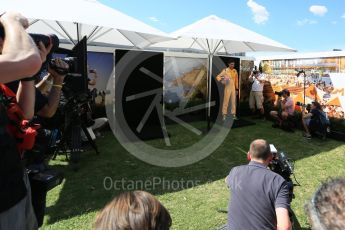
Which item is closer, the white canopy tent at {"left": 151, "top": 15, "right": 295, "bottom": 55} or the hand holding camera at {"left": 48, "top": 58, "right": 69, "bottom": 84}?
the hand holding camera at {"left": 48, "top": 58, "right": 69, "bottom": 84}

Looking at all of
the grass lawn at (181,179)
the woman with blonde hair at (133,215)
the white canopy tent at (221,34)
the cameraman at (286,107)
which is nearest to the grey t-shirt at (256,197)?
the grass lawn at (181,179)

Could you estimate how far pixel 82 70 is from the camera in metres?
5.76

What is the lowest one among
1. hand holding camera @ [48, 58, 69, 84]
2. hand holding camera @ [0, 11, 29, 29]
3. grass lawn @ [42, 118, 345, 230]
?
grass lawn @ [42, 118, 345, 230]

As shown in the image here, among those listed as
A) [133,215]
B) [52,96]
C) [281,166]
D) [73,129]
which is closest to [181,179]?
[73,129]

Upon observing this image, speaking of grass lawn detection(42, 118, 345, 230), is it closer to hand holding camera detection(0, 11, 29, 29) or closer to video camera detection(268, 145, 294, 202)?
video camera detection(268, 145, 294, 202)

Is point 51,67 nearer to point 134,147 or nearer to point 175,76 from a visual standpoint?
point 134,147

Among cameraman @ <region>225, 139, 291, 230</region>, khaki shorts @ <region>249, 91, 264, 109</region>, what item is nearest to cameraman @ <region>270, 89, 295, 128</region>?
khaki shorts @ <region>249, 91, 264, 109</region>

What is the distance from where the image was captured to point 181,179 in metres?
5.57

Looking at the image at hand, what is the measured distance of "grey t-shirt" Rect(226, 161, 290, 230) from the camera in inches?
108

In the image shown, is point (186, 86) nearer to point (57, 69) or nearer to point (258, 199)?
point (258, 199)

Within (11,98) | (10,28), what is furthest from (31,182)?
(10,28)

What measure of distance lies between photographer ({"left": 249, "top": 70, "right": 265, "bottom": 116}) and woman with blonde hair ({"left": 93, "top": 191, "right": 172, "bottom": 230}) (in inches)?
442

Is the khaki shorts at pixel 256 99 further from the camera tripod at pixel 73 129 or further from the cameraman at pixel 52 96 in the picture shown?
the cameraman at pixel 52 96

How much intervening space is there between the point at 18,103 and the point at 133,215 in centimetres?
131
